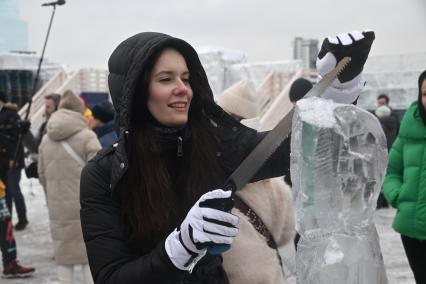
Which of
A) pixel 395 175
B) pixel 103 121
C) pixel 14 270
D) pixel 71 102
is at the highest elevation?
pixel 71 102

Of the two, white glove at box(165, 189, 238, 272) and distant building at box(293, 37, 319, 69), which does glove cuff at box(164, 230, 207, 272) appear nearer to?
white glove at box(165, 189, 238, 272)

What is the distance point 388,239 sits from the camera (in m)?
6.68

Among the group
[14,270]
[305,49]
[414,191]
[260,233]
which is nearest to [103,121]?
[14,270]

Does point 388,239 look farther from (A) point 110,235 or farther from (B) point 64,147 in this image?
(A) point 110,235

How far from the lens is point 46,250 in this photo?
645cm

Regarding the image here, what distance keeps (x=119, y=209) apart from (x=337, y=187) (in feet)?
2.15

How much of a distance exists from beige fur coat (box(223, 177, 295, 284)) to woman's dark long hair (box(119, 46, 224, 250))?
0.54m

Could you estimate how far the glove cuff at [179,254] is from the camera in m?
1.41

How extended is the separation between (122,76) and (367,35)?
2.36 feet

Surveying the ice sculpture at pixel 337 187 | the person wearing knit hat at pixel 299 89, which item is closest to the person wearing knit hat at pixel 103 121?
the person wearing knit hat at pixel 299 89

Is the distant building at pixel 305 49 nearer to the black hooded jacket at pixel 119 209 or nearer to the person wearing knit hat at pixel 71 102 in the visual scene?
the person wearing knit hat at pixel 71 102

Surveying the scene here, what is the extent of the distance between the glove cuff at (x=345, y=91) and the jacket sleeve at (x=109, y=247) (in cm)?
64

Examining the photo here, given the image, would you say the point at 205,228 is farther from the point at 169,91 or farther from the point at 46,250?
the point at 46,250


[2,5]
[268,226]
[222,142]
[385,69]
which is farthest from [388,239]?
[2,5]
